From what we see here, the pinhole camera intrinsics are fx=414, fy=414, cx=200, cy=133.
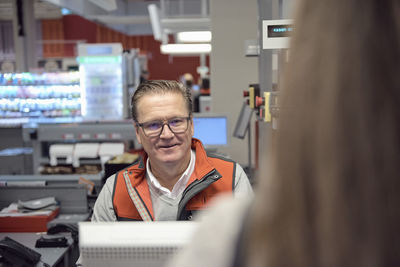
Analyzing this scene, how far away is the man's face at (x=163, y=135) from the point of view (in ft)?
6.01

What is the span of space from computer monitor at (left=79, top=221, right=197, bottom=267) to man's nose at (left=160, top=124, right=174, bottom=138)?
39.5 inches

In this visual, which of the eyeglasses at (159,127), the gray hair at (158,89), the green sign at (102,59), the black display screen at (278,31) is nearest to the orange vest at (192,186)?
the eyeglasses at (159,127)

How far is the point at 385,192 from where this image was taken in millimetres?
438

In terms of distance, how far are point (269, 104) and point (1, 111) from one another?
27.8ft

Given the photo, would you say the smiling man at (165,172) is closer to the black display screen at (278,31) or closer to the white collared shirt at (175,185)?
the white collared shirt at (175,185)

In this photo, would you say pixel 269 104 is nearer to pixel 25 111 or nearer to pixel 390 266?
pixel 390 266

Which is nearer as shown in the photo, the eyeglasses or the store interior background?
the eyeglasses

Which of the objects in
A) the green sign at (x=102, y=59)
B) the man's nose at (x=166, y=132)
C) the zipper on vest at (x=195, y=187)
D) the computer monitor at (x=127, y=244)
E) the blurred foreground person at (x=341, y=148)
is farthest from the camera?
the green sign at (x=102, y=59)

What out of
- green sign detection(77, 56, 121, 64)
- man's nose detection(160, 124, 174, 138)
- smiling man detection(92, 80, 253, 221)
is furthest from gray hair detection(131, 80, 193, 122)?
green sign detection(77, 56, 121, 64)

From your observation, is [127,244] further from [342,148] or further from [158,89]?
[158,89]

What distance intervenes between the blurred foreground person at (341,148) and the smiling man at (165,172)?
1.31 meters

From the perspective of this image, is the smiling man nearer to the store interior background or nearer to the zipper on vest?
the zipper on vest

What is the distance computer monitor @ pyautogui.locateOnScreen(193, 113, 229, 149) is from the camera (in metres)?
4.96

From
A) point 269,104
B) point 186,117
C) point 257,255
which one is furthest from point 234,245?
point 269,104
